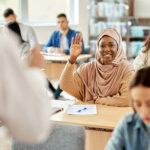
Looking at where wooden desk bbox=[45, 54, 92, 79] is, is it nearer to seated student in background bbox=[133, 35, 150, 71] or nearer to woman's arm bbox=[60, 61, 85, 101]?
seated student in background bbox=[133, 35, 150, 71]

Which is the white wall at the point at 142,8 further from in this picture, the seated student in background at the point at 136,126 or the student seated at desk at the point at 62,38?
the seated student in background at the point at 136,126

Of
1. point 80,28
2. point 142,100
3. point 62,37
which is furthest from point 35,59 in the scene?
point 80,28

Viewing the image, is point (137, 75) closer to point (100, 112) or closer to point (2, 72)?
point (2, 72)

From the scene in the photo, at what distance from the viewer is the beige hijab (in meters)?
2.70

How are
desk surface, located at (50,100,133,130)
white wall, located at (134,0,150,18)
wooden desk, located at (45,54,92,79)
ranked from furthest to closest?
white wall, located at (134,0,150,18) → wooden desk, located at (45,54,92,79) → desk surface, located at (50,100,133,130)

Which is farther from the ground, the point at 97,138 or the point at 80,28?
the point at 80,28

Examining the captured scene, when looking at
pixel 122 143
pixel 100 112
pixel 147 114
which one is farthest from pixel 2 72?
pixel 100 112

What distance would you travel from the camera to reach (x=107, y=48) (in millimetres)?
2678

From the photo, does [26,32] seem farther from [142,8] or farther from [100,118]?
[142,8]

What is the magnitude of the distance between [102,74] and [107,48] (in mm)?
243

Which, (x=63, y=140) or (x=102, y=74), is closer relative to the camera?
(x=63, y=140)

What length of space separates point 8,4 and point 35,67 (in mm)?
6373

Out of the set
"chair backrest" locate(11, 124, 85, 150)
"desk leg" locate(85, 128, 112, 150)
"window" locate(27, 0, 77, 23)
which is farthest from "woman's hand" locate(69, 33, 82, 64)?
"window" locate(27, 0, 77, 23)

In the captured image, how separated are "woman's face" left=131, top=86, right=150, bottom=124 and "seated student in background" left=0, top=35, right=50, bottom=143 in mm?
536
